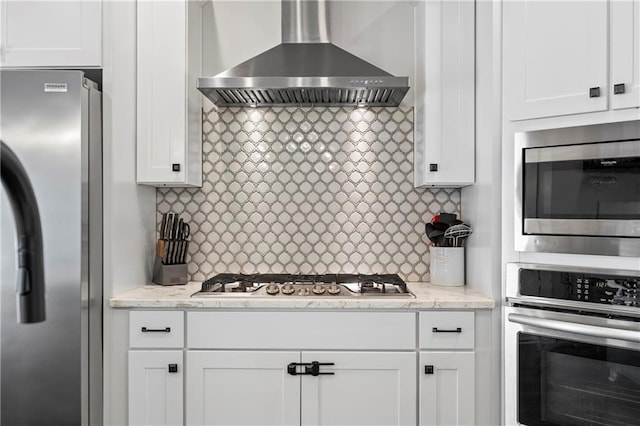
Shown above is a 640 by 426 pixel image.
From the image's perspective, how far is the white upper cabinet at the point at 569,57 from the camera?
1674 mm

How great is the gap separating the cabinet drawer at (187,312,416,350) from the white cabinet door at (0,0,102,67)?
4.07 ft

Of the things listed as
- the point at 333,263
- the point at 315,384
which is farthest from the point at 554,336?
the point at 333,263

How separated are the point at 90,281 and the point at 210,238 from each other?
78 centimetres

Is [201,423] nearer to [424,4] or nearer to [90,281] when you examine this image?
[90,281]

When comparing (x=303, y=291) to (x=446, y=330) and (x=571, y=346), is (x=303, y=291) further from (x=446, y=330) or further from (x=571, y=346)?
(x=571, y=346)

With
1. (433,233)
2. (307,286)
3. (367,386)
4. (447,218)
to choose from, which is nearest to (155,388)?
(307,286)

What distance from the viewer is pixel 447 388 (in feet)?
6.67

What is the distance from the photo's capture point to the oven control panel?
1681 mm

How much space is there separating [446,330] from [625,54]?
1.24 metres

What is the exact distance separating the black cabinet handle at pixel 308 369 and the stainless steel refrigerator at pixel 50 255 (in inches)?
33.1

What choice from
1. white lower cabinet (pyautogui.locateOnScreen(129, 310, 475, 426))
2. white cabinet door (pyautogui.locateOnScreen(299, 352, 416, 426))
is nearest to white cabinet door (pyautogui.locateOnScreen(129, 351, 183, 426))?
white lower cabinet (pyautogui.locateOnScreen(129, 310, 475, 426))

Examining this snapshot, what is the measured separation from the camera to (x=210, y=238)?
2650 mm

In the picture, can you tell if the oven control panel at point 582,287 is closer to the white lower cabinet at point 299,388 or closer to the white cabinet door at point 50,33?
the white lower cabinet at point 299,388

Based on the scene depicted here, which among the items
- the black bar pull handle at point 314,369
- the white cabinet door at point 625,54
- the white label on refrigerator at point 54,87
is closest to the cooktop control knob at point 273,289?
the black bar pull handle at point 314,369
